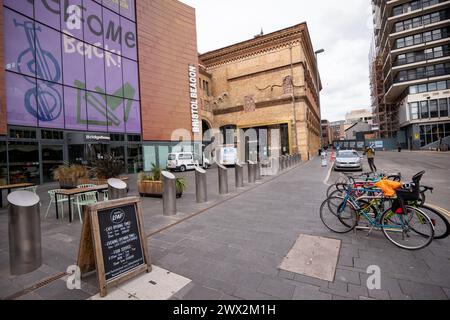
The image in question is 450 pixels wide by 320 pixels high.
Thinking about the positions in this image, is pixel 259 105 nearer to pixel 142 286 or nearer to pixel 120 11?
pixel 120 11

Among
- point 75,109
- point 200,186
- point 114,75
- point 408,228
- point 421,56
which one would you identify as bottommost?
point 408,228

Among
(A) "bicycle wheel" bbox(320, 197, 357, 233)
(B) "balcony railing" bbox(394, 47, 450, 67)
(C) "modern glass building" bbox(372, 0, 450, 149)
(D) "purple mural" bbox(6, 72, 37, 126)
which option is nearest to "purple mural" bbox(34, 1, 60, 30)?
(D) "purple mural" bbox(6, 72, 37, 126)

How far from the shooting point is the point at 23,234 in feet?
10.8

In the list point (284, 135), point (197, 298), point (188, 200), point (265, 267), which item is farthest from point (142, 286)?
point (284, 135)

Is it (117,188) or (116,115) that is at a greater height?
(116,115)

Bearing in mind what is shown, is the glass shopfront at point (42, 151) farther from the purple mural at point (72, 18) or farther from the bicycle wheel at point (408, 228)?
the bicycle wheel at point (408, 228)

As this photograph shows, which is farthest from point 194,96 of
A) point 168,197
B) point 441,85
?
point 441,85

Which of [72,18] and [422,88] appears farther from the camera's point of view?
[422,88]

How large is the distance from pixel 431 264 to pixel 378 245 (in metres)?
0.75

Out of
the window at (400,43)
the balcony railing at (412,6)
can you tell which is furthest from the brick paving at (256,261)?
the balcony railing at (412,6)

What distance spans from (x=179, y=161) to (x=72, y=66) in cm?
1046

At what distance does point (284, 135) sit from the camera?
2861 centimetres

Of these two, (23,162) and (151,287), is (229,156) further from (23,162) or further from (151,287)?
(151,287)

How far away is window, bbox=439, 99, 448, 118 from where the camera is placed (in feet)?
127
